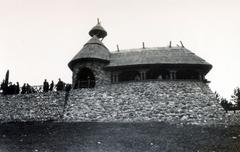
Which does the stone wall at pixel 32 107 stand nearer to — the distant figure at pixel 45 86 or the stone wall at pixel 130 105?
the stone wall at pixel 130 105

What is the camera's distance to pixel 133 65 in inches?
1379

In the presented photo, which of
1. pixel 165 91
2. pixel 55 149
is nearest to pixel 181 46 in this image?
pixel 165 91

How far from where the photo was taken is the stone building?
1364 inches

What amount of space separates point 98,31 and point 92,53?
630 cm

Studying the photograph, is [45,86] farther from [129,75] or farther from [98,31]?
[98,31]

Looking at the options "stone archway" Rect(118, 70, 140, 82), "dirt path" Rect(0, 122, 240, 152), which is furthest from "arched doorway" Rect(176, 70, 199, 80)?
"dirt path" Rect(0, 122, 240, 152)

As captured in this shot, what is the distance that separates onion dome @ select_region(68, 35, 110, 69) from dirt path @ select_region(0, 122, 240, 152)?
953 cm

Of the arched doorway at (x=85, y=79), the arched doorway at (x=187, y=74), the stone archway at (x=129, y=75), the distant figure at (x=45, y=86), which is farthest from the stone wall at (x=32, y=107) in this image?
the arched doorway at (x=187, y=74)

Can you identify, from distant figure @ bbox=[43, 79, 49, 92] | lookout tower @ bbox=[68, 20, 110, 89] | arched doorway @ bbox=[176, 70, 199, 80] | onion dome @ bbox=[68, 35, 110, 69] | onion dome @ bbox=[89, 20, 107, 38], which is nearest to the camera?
distant figure @ bbox=[43, 79, 49, 92]

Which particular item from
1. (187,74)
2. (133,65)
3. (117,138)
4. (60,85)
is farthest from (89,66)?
(117,138)

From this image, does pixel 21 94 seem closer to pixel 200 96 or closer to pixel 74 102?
pixel 74 102

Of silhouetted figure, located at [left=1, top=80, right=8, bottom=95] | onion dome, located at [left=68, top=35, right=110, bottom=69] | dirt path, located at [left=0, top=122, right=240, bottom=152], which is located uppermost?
onion dome, located at [left=68, top=35, right=110, bottom=69]

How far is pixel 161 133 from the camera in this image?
928 inches

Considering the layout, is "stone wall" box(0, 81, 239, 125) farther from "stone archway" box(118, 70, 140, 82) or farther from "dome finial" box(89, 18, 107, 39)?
"dome finial" box(89, 18, 107, 39)
